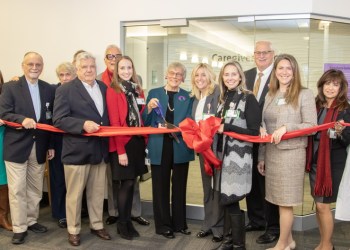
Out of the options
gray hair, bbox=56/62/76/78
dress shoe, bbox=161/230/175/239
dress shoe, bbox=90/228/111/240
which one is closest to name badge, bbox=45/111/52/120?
gray hair, bbox=56/62/76/78

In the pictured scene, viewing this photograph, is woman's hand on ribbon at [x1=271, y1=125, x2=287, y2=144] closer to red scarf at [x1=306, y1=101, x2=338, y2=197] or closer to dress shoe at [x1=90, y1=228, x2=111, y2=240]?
red scarf at [x1=306, y1=101, x2=338, y2=197]

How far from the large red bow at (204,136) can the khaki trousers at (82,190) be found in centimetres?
101

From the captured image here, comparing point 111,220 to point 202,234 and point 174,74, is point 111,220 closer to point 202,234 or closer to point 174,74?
point 202,234

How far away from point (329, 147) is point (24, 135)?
2921 mm

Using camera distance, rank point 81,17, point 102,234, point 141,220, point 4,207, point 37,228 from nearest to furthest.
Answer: point 102,234
point 37,228
point 4,207
point 141,220
point 81,17

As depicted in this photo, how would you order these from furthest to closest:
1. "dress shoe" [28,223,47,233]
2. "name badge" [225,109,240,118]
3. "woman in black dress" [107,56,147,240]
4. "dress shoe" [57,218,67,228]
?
"dress shoe" [57,218,67,228]
"dress shoe" [28,223,47,233]
"woman in black dress" [107,56,147,240]
"name badge" [225,109,240,118]

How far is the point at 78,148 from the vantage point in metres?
3.45

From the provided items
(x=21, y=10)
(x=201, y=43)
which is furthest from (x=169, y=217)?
(x=21, y=10)

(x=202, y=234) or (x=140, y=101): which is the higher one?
(x=140, y=101)

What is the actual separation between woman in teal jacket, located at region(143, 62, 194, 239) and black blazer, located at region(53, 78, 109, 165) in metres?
0.58

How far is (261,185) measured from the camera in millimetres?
3812

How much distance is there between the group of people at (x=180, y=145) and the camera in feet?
10.2

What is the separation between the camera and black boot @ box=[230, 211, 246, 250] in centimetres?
318

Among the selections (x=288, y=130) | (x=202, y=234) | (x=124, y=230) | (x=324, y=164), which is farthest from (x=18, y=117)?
(x=324, y=164)
